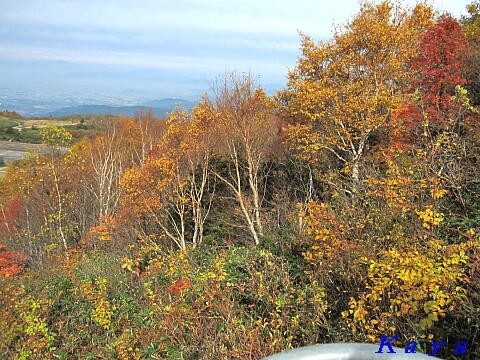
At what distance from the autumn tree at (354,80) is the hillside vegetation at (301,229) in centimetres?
9

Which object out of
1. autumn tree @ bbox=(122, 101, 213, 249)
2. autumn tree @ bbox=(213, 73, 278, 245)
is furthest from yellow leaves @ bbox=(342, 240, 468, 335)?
autumn tree @ bbox=(122, 101, 213, 249)

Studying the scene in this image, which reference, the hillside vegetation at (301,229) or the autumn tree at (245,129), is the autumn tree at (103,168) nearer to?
the hillside vegetation at (301,229)

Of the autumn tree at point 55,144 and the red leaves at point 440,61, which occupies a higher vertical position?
the red leaves at point 440,61

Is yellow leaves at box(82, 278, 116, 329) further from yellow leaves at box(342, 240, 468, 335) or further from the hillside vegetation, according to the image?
yellow leaves at box(342, 240, 468, 335)

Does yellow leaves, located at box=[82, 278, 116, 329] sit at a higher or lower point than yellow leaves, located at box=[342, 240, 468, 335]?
lower

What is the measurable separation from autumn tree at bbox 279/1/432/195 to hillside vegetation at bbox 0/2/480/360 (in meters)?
0.09

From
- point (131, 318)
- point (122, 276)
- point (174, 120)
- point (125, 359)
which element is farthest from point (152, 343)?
point (174, 120)

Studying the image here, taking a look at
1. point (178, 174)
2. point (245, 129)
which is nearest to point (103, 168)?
point (178, 174)

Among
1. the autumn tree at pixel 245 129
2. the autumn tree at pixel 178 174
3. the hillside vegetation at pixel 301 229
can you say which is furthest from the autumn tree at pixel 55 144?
the autumn tree at pixel 245 129

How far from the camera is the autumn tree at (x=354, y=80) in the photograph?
51.9 ft

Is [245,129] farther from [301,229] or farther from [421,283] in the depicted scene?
[421,283]

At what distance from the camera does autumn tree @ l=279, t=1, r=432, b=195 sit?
15.8 m

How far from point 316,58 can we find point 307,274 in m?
13.8

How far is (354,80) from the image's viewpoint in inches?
675
